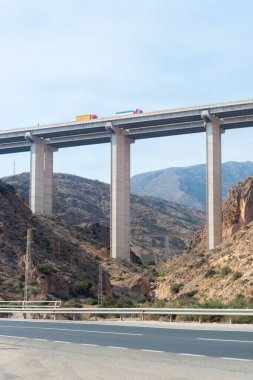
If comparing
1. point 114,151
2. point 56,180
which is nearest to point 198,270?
point 114,151

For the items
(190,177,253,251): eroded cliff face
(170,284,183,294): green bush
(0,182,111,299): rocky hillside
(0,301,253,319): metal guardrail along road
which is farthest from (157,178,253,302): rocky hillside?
(0,301,253,319): metal guardrail along road

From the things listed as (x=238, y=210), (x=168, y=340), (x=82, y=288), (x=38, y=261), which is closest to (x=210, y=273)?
(x=82, y=288)

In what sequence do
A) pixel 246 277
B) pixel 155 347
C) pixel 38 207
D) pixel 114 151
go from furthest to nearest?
pixel 38 207 → pixel 114 151 → pixel 246 277 → pixel 155 347

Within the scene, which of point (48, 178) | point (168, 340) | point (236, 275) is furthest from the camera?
point (48, 178)

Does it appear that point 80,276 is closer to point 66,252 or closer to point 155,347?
point 66,252

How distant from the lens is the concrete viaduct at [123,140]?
7906cm

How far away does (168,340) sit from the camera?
1894 cm

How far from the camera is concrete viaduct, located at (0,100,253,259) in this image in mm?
79062

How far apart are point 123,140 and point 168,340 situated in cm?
7084

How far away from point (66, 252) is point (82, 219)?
200 feet

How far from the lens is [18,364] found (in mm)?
13438

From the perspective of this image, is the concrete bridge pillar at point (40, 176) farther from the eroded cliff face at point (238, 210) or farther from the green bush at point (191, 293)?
the green bush at point (191, 293)

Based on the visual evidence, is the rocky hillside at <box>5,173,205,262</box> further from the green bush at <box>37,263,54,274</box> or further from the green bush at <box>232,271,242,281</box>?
the green bush at <box>232,271,242,281</box>

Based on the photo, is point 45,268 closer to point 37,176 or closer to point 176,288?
point 176,288
